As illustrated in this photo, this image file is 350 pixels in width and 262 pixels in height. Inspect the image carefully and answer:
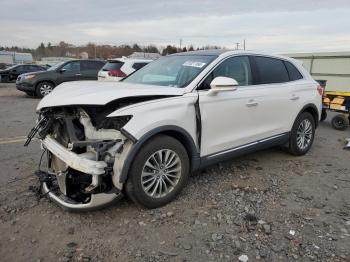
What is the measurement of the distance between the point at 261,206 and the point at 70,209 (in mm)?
2095

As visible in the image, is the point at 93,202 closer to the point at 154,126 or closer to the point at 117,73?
the point at 154,126

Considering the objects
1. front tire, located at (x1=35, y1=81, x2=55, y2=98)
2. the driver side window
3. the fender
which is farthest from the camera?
front tire, located at (x1=35, y1=81, x2=55, y2=98)

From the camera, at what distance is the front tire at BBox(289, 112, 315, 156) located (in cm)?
549

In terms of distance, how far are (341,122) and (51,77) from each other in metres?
10.9

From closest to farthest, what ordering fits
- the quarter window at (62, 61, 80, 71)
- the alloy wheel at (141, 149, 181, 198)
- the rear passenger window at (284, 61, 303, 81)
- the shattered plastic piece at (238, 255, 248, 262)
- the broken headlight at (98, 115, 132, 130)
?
the shattered plastic piece at (238, 255, 248, 262) → the broken headlight at (98, 115, 132, 130) → the alloy wheel at (141, 149, 181, 198) → the rear passenger window at (284, 61, 303, 81) → the quarter window at (62, 61, 80, 71)

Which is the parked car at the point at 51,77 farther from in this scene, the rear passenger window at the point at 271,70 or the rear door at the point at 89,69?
the rear passenger window at the point at 271,70

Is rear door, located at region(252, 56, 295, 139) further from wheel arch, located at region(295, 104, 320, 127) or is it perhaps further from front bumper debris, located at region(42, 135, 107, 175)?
front bumper debris, located at region(42, 135, 107, 175)

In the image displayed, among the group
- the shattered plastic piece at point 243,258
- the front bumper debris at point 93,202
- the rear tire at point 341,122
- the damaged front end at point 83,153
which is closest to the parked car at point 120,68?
the rear tire at point 341,122

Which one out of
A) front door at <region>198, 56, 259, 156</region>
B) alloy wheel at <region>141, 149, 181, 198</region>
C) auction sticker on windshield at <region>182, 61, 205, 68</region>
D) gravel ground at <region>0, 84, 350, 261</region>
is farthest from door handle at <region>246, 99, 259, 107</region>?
alloy wheel at <region>141, 149, 181, 198</region>

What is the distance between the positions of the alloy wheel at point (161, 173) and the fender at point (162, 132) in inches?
8.3

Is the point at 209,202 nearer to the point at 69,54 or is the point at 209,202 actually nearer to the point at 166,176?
the point at 166,176

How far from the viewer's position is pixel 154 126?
3.36 metres

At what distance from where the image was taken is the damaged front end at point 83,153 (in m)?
3.19

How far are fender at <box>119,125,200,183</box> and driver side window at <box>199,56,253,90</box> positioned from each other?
0.64m
